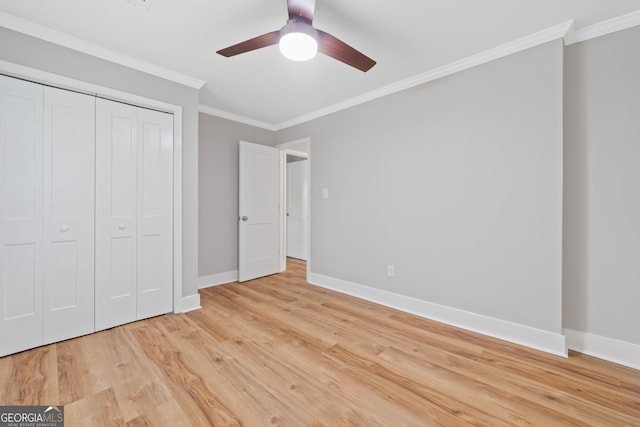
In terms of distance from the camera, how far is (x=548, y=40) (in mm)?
2119

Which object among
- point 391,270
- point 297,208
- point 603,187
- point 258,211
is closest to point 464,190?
point 603,187

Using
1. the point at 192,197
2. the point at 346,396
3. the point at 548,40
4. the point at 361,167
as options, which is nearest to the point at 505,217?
the point at 548,40

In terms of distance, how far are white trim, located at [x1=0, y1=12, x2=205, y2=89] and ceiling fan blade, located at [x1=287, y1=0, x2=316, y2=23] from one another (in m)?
1.74

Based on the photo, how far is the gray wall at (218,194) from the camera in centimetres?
376

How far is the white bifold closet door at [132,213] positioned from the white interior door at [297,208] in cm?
329

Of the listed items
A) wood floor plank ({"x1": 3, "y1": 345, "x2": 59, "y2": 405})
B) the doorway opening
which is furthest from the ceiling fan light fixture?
the doorway opening

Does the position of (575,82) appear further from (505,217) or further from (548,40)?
(505,217)

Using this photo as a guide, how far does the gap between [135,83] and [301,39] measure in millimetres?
1875

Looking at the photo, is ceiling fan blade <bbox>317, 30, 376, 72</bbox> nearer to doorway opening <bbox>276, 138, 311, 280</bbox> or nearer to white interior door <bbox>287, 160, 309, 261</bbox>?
doorway opening <bbox>276, 138, 311, 280</bbox>

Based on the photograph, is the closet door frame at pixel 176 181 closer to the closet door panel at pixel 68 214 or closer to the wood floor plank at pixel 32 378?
the closet door panel at pixel 68 214

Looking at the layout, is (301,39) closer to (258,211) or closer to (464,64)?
(464,64)

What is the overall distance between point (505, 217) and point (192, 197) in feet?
10.1

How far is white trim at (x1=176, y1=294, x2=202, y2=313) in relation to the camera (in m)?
2.87

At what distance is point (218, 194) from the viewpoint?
154 inches
